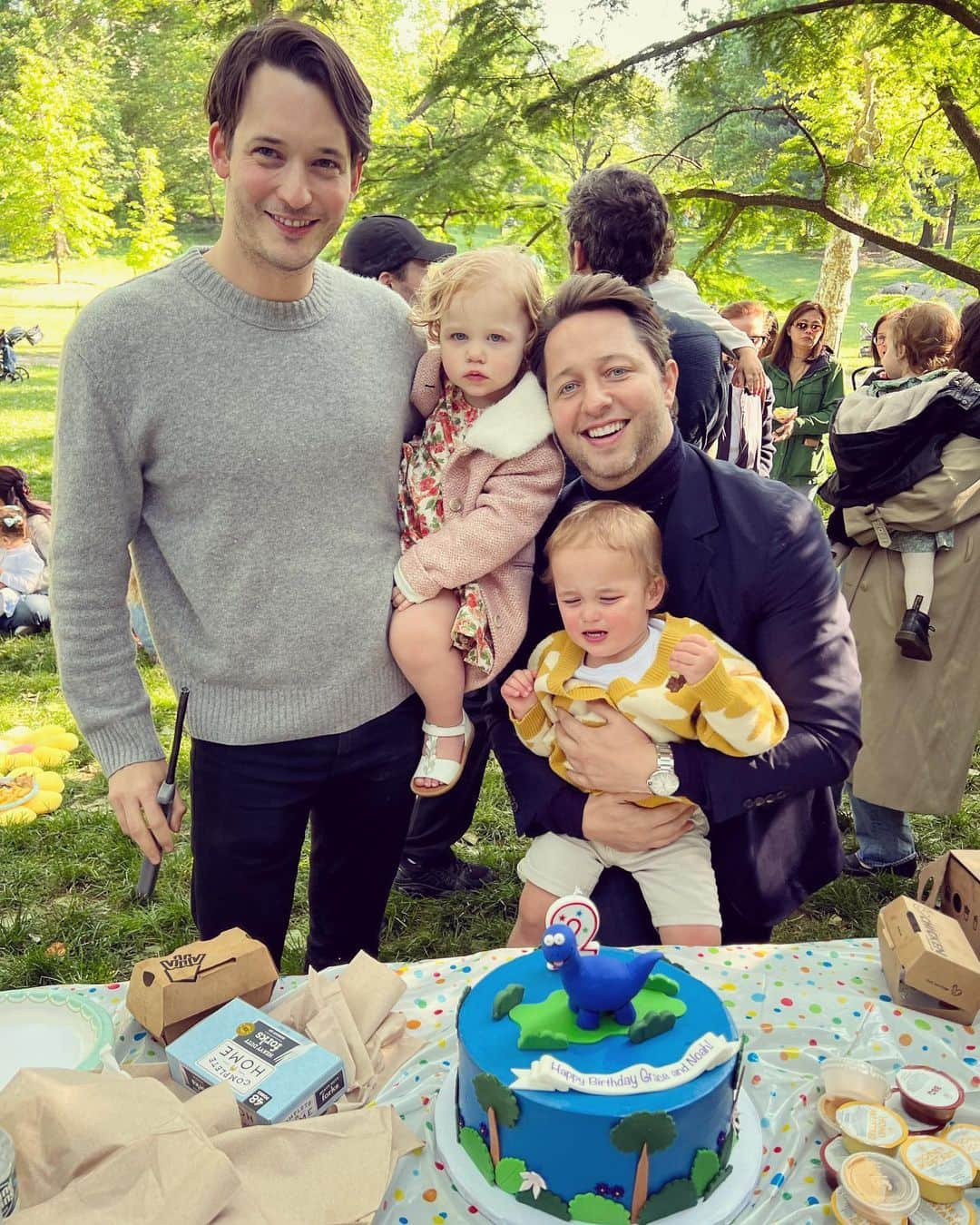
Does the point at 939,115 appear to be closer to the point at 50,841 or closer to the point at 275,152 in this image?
the point at 275,152

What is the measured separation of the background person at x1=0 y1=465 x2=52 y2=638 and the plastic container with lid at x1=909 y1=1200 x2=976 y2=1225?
6.28m

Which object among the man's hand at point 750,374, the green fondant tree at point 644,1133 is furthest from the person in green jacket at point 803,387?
the green fondant tree at point 644,1133

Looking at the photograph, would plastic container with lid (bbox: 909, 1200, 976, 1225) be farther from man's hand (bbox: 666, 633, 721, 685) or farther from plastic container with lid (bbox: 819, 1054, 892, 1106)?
man's hand (bbox: 666, 633, 721, 685)

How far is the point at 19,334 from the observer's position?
1969cm

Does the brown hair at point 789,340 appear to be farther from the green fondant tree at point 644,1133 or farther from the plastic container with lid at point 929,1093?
the green fondant tree at point 644,1133

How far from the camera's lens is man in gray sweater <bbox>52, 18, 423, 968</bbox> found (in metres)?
1.73

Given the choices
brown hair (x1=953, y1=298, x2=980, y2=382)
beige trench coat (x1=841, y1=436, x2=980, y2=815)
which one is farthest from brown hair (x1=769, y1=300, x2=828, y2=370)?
beige trench coat (x1=841, y1=436, x2=980, y2=815)

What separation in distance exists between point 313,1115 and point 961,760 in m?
3.09

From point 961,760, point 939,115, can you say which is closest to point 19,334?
point 939,115

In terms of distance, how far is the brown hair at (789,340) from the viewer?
21.9 ft

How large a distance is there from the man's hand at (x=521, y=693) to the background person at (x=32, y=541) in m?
5.20

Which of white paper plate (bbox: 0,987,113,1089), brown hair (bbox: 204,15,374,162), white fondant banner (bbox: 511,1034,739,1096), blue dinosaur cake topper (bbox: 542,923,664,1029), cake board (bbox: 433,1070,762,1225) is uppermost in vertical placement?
brown hair (bbox: 204,15,374,162)

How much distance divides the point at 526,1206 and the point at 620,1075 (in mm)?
222

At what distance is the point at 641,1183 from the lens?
123 cm
